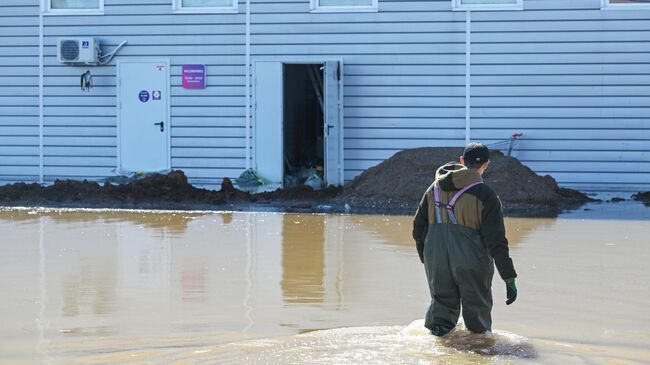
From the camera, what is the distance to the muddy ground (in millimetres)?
16656

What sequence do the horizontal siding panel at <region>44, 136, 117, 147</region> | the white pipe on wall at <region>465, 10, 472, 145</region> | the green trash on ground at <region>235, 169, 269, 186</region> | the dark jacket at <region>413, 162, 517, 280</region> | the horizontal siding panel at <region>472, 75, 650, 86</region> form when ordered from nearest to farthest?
the dark jacket at <region>413, 162, 517, 280</region>
the horizontal siding panel at <region>472, 75, 650, 86</region>
the white pipe on wall at <region>465, 10, 472, 145</region>
the green trash on ground at <region>235, 169, 269, 186</region>
the horizontal siding panel at <region>44, 136, 117, 147</region>

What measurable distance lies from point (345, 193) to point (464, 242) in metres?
10.6

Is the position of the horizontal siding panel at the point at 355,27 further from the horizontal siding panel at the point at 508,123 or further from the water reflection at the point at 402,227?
the water reflection at the point at 402,227

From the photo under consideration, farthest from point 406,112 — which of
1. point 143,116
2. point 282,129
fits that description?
point 143,116

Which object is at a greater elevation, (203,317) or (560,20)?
(560,20)

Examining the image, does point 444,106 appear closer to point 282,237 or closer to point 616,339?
point 282,237

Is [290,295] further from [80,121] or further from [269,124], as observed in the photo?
[80,121]

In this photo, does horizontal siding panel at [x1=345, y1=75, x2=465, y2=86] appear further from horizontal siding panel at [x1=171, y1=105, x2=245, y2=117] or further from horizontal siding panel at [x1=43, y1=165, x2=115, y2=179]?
horizontal siding panel at [x1=43, y1=165, x2=115, y2=179]

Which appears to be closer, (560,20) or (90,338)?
(90,338)

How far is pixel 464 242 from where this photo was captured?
6977 millimetres

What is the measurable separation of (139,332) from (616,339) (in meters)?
3.24

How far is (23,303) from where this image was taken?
8766 mm

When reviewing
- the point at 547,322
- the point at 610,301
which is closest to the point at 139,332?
the point at 547,322

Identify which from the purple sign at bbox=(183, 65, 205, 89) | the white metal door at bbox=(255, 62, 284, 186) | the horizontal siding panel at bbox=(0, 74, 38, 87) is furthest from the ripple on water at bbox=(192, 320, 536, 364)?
the horizontal siding panel at bbox=(0, 74, 38, 87)
